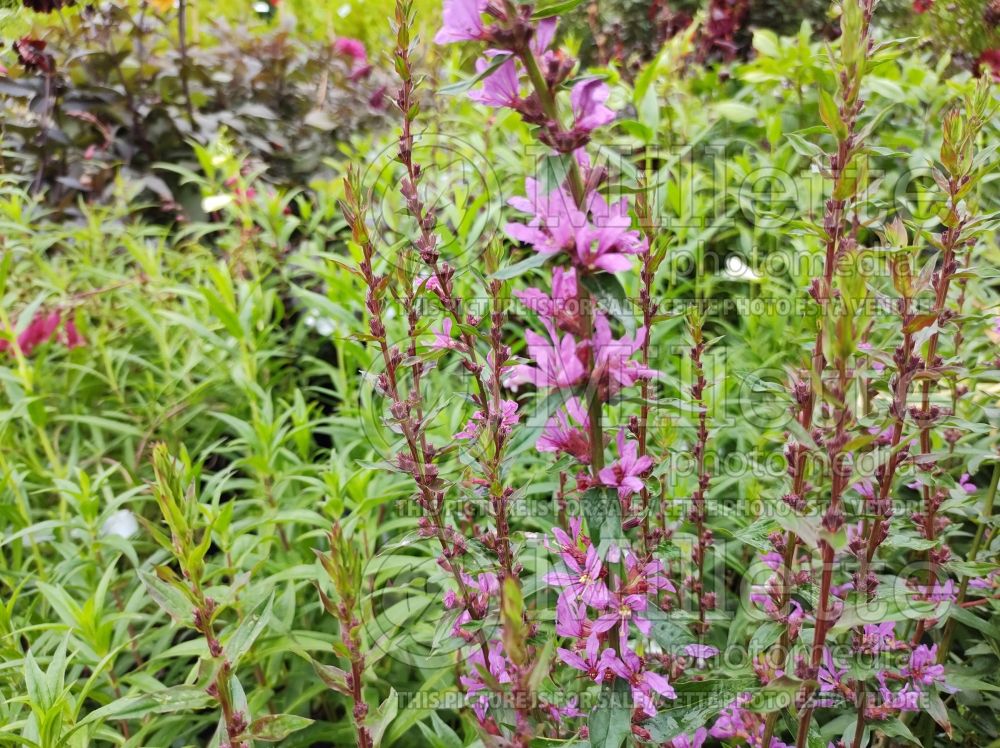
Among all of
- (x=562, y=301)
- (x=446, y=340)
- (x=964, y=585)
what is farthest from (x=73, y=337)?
(x=964, y=585)

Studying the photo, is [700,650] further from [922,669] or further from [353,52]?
[353,52]

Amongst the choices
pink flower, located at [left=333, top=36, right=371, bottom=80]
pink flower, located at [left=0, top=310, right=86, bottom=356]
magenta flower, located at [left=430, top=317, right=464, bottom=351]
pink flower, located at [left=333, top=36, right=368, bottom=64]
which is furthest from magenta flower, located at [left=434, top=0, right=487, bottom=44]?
pink flower, located at [left=333, top=36, right=368, bottom=64]

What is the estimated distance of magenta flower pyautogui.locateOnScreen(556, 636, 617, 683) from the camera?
3.55 feet

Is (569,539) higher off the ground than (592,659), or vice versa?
(569,539)

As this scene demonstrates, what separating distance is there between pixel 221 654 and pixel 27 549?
189 centimetres

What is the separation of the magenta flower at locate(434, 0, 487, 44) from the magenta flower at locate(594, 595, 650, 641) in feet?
2.78

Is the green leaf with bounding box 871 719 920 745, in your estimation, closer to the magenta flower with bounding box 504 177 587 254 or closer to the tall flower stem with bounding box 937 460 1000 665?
the tall flower stem with bounding box 937 460 1000 665

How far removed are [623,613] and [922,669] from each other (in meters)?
0.71

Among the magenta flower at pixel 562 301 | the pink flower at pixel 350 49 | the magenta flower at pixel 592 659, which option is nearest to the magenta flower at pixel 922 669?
the magenta flower at pixel 592 659

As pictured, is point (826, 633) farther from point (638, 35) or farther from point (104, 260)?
point (638, 35)

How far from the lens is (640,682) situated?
3.74 feet

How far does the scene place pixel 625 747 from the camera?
113 cm

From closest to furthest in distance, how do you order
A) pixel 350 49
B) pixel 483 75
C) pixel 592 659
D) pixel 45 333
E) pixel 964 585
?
pixel 483 75, pixel 592 659, pixel 964 585, pixel 45 333, pixel 350 49

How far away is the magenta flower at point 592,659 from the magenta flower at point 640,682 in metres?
0.02
